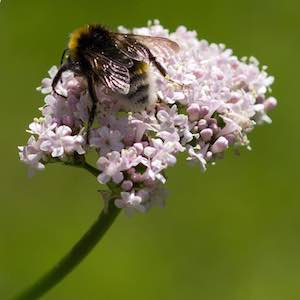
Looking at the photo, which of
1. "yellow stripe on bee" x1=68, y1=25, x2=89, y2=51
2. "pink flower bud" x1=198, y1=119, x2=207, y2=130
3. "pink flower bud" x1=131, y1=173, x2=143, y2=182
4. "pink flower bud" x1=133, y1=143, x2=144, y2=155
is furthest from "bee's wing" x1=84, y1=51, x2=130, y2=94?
"pink flower bud" x1=198, y1=119, x2=207, y2=130

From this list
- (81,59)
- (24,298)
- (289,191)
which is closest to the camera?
(81,59)

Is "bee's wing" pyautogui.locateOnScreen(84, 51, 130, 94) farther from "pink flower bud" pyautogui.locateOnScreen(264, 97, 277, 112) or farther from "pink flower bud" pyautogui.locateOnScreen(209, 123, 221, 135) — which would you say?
"pink flower bud" pyautogui.locateOnScreen(264, 97, 277, 112)

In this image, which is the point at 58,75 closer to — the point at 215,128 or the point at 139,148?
the point at 139,148

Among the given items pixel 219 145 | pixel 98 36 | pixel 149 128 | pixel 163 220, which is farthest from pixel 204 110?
pixel 163 220

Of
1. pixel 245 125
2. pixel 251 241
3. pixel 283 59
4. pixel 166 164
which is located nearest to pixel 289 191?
pixel 251 241

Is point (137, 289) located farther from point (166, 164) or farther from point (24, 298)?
point (166, 164)

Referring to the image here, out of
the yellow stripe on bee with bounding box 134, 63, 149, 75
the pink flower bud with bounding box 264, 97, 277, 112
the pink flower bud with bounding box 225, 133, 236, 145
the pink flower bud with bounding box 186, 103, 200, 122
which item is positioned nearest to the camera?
the yellow stripe on bee with bounding box 134, 63, 149, 75
